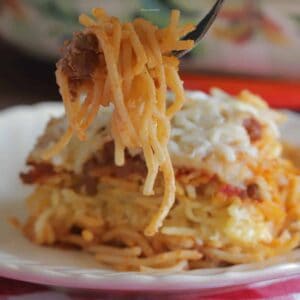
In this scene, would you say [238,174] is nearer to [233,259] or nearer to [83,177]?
[233,259]

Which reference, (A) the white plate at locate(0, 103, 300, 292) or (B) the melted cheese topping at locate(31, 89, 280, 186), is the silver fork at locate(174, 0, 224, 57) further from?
(A) the white plate at locate(0, 103, 300, 292)

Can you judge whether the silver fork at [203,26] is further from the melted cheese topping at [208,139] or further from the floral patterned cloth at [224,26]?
the floral patterned cloth at [224,26]

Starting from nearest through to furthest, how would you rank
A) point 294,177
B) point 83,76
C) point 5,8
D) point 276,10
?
point 83,76 < point 294,177 < point 276,10 < point 5,8

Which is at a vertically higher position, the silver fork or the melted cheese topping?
the silver fork

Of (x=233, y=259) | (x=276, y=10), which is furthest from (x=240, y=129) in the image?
(x=276, y=10)

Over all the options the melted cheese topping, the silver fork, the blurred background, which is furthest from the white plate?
the blurred background

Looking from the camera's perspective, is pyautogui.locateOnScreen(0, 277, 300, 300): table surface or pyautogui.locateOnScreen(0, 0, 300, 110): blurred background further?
pyautogui.locateOnScreen(0, 0, 300, 110): blurred background
